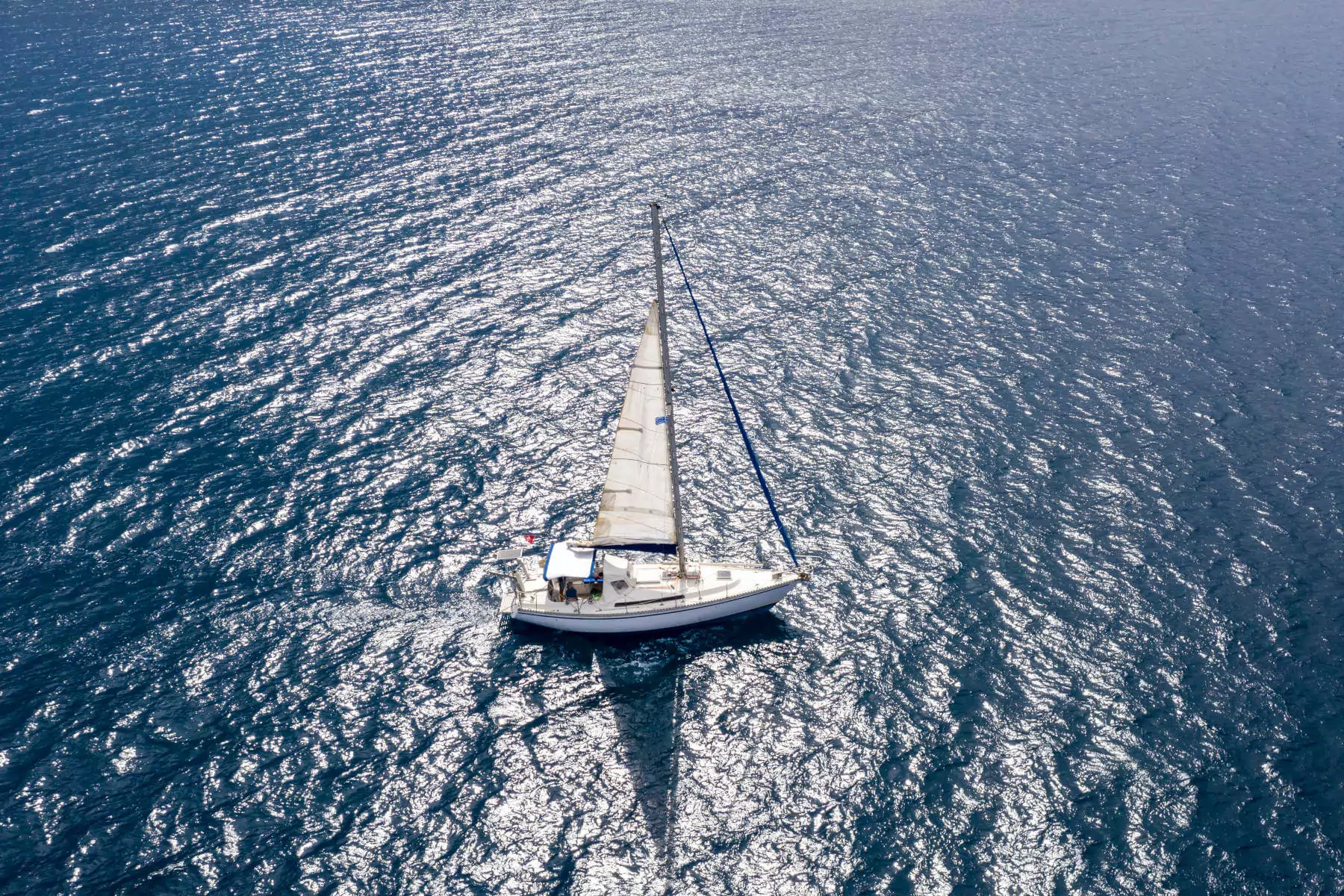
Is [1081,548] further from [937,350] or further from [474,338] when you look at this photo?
[474,338]

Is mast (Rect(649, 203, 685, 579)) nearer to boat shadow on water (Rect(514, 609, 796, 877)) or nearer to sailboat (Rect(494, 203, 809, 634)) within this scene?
sailboat (Rect(494, 203, 809, 634))

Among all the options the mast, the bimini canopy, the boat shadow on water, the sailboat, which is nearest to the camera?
the boat shadow on water

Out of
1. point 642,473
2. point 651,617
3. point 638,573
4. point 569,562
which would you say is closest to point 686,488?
point 638,573

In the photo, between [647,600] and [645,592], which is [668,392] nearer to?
[645,592]

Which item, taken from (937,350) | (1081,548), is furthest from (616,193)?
(1081,548)

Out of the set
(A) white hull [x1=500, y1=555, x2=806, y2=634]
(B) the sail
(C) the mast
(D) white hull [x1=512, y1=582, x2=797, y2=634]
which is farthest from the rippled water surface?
(B) the sail
